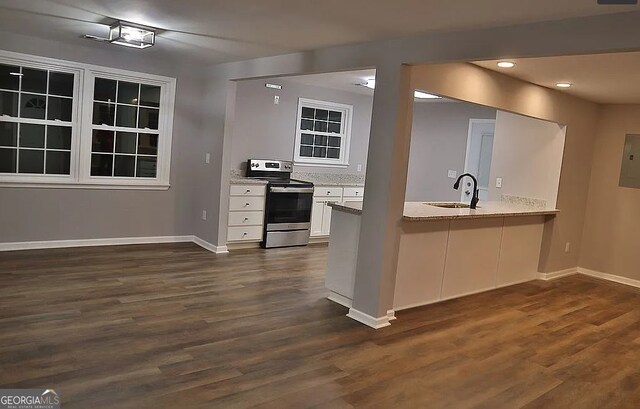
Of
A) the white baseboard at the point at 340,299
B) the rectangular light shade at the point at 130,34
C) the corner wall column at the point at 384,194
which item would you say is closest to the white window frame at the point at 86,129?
the rectangular light shade at the point at 130,34

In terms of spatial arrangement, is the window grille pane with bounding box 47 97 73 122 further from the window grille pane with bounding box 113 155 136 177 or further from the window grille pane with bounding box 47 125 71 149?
the window grille pane with bounding box 113 155 136 177

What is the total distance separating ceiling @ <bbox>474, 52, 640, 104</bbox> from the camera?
380 cm

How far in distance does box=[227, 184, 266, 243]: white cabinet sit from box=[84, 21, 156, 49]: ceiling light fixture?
2.25m

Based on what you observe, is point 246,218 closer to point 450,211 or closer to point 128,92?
point 128,92

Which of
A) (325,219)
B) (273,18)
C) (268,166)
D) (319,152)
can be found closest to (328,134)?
(319,152)

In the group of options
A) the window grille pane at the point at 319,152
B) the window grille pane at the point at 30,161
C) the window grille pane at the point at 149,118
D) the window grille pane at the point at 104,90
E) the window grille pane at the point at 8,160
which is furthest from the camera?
the window grille pane at the point at 319,152

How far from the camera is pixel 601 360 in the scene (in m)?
3.65

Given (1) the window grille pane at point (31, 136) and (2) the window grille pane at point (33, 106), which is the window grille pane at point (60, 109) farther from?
(1) the window grille pane at point (31, 136)

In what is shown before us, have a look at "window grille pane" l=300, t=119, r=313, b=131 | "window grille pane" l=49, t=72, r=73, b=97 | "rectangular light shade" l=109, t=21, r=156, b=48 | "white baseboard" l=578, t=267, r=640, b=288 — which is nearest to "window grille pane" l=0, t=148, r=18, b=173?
"window grille pane" l=49, t=72, r=73, b=97

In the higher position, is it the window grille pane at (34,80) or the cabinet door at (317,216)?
the window grille pane at (34,80)

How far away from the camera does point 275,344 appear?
3.45 m

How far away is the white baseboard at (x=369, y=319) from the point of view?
395 centimetres

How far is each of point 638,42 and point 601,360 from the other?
227cm

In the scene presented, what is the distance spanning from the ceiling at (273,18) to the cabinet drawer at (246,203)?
193 cm
